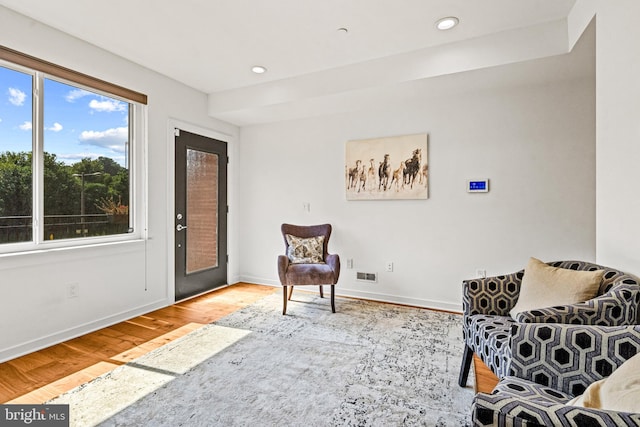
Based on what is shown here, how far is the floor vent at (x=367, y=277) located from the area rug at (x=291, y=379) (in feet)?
2.47

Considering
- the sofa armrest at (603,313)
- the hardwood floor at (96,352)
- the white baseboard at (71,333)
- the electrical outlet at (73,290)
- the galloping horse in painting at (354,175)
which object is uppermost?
the galloping horse in painting at (354,175)

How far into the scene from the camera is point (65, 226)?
272cm

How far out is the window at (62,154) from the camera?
238 centimetres

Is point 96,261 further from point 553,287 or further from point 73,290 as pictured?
point 553,287

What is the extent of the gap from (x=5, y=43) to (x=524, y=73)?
13.5 ft

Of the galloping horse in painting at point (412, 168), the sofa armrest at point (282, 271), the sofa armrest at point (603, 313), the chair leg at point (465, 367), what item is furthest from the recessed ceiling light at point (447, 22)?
the sofa armrest at point (282, 271)

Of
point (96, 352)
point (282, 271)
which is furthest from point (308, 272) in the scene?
point (96, 352)

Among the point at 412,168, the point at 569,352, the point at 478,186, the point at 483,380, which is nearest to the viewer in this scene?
the point at 569,352

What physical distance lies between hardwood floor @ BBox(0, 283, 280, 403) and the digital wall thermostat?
9.08ft

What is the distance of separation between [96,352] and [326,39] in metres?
3.18

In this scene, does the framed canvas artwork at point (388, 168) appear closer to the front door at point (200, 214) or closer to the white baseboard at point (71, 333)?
the front door at point (200, 214)

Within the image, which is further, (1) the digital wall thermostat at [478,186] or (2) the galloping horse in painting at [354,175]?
(2) the galloping horse in painting at [354,175]

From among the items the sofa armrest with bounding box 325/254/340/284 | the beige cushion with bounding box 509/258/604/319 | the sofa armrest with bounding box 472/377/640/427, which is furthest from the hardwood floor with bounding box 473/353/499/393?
the sofa armrest with bounding box 325/254/340/284

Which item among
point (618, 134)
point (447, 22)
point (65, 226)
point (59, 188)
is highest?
point (447, 22)
